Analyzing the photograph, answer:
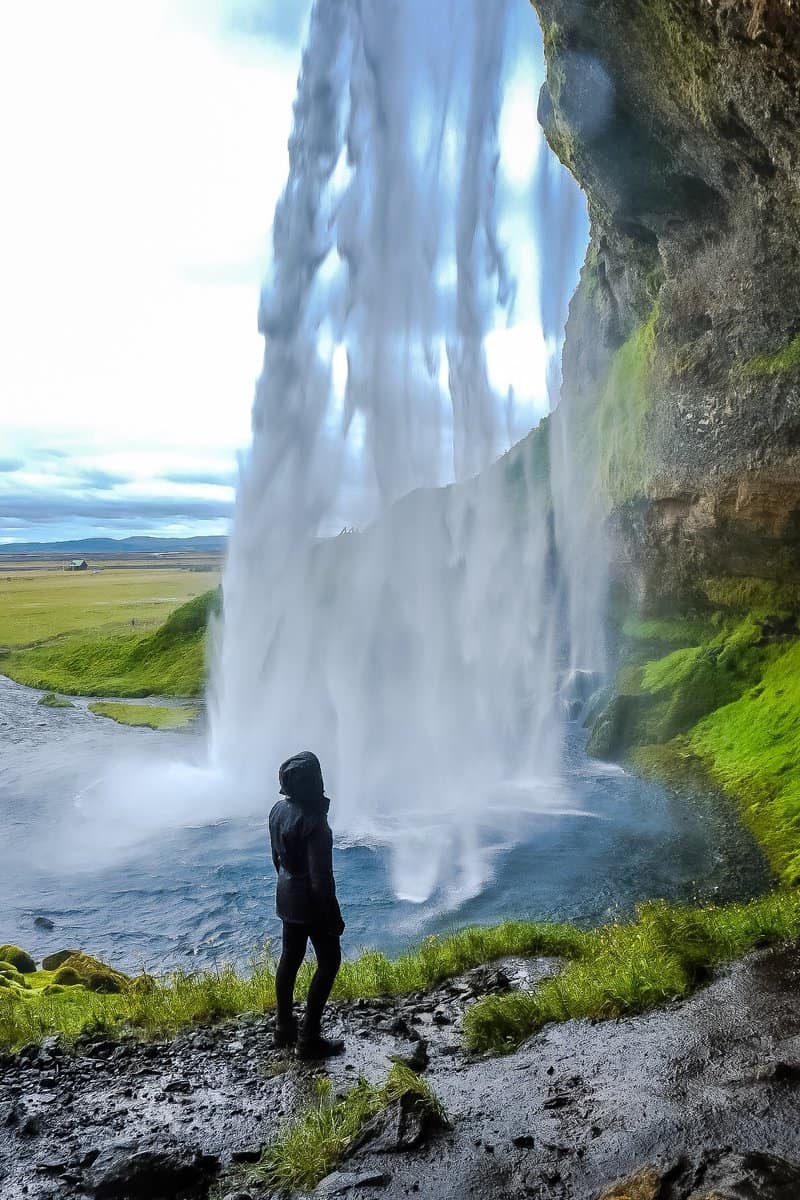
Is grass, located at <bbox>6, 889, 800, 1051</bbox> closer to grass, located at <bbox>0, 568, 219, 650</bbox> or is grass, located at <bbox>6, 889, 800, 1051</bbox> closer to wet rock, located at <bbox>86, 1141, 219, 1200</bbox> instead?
wet rock, located at <bbox>86, 1141, 219, 1200</bbox>

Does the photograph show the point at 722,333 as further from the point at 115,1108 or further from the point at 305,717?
the point at 115,1108

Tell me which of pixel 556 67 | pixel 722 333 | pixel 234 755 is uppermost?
pixel 556 67

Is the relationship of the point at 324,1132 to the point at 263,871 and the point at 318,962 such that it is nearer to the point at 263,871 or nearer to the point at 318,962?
the point at 318,962

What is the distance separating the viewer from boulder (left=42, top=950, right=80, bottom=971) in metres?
11.1

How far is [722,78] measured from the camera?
43.8 ft

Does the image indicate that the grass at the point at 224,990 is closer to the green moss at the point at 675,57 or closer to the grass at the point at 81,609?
the green moss at the point at 675,57

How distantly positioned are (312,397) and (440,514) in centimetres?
623

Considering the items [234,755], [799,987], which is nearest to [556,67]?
[234,755]

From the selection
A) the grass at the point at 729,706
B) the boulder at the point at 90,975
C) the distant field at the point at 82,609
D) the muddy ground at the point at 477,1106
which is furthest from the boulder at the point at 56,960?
the distant field at the point at 82,609

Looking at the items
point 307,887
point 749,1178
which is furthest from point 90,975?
point 749,1178

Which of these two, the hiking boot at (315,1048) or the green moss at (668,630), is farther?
the green moss at (668,630)

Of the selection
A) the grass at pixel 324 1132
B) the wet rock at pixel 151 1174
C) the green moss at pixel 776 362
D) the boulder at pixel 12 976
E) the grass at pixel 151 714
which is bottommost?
the grass at pixel 151 714

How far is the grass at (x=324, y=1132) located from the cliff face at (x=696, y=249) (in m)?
12.1

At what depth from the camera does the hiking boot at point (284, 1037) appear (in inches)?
290
